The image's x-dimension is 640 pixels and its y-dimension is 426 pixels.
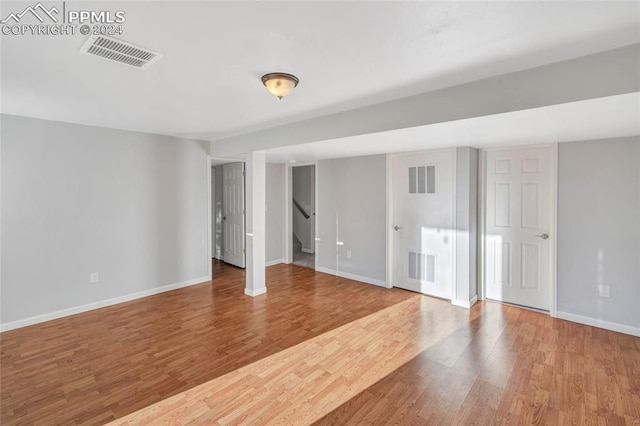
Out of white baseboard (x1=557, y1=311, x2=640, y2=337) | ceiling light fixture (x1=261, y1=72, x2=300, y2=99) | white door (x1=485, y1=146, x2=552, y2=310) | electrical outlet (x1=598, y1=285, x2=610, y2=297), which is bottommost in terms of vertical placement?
white baseboard (x1=557, y1=311, x2=640, y2=337)

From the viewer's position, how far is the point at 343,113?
305cm

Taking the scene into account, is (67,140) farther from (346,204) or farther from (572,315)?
(572,315)

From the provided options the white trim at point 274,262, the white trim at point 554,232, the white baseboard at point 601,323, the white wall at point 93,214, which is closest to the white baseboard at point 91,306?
the white wall at point 93,214

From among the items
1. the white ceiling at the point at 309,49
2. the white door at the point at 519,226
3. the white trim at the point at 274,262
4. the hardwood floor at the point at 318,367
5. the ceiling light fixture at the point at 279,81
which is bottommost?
the hardwood floor at the point at 318,367

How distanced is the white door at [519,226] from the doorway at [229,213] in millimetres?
4008

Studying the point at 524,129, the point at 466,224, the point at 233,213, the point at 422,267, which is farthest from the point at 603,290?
the point at 233,213

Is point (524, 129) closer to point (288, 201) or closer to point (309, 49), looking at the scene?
point (309, 49)

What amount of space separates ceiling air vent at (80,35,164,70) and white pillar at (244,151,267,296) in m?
2.24

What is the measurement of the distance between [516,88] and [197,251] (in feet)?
15.0

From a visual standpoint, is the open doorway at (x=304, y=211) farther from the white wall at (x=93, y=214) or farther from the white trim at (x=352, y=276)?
the white wall at (x=93, y=214)

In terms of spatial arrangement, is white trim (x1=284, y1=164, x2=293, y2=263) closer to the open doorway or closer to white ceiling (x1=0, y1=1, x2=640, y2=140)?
the open doorway

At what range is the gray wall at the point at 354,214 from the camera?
4773mm


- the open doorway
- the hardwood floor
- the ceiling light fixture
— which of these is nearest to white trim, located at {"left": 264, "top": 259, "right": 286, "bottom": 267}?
the open doorway

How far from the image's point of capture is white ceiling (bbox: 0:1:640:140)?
56.7 inches
